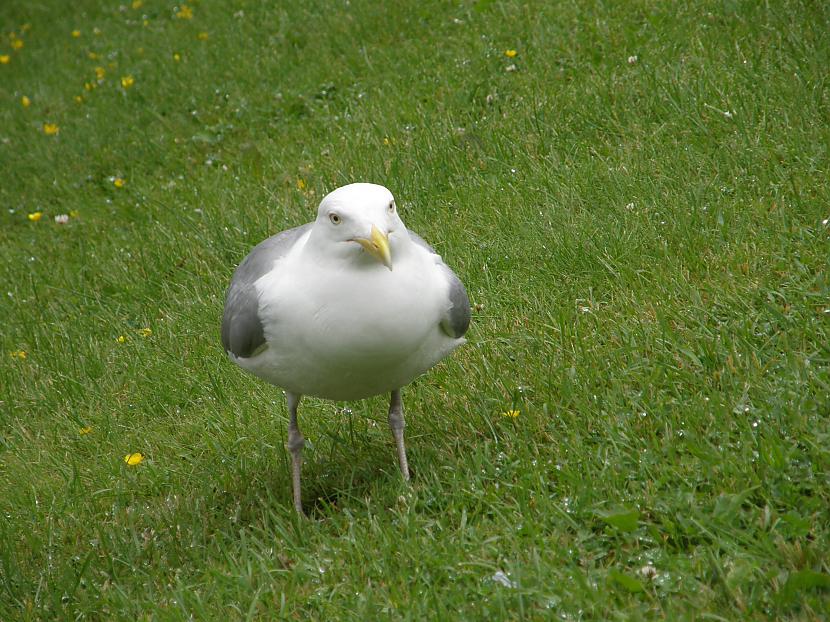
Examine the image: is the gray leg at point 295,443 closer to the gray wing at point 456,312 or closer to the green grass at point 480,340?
the green grass at point 480,340

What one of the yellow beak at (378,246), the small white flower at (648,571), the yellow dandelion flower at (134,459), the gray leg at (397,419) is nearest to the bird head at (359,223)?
the yellow beak at (378,246)

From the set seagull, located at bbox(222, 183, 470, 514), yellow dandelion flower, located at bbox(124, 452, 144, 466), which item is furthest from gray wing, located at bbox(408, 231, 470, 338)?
yellow dandelion flower, located at bbox(124, 452, 144, 466)

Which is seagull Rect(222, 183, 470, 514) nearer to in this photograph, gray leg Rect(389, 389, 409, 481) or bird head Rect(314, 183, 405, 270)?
bird head Rect(314, 183, 405, 270)

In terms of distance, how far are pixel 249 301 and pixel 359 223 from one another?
633 mm

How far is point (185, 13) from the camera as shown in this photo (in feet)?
32.9

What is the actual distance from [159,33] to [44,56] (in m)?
1.60

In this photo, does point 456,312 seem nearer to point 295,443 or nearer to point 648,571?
point 295,443

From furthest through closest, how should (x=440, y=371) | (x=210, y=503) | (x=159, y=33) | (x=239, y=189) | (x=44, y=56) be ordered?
1. (x=44, y=56)
2. (x=159, y=33)
3. (x=239, y=189)
4. (x=440, y=371)
5. (x=210, y=503)

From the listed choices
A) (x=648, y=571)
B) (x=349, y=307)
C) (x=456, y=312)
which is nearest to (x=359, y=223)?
(x=349, y=307)

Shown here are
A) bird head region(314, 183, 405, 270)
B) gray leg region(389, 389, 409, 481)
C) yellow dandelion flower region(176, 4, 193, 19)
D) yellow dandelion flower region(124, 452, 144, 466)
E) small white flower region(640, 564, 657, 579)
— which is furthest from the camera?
Result: yellow dandelion flower region(176, 4, 193, 19)

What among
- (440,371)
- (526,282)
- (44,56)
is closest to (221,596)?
(440,371)

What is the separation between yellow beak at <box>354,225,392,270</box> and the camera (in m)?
3.20

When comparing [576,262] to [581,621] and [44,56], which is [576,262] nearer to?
[581,621]

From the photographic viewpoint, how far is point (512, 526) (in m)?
3.42
